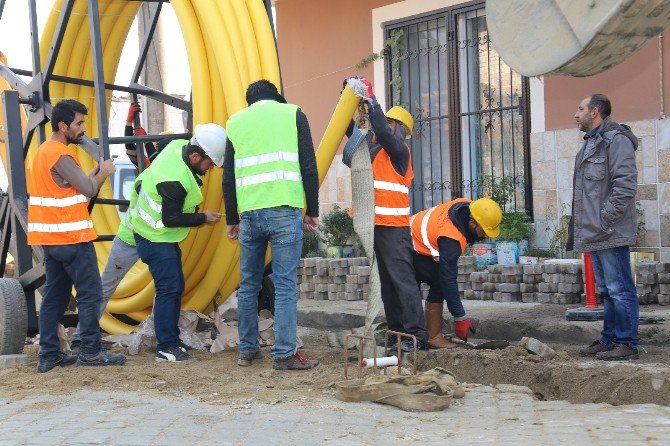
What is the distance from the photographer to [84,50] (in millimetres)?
9742

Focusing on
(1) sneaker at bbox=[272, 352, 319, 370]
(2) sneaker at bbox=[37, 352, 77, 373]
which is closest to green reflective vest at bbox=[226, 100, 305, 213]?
(1) sneaker at bbox=[272, 352, 319, 370]

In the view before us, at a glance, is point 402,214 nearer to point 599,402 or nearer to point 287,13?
point 599,402

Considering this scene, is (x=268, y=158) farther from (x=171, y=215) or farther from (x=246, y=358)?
(x=246, y=358)

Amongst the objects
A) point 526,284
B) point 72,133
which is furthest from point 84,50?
point 526,284

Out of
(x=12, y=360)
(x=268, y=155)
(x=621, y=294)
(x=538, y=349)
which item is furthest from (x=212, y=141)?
(x=621, y=294)

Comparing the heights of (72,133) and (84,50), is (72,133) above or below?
below

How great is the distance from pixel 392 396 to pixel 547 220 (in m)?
5.65

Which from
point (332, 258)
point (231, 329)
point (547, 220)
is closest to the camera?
point (231, 329)

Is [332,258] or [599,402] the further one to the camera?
[332,258]

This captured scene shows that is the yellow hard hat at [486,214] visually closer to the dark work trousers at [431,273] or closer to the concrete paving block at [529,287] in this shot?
the dark work trousers at [431,273]

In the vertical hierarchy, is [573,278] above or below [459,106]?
→ below

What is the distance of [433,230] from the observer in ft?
24.4

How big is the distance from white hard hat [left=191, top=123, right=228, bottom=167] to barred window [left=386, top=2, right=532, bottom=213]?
4596mm

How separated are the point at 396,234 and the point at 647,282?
2.89m
